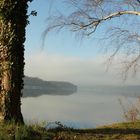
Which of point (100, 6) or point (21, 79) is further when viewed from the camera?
point (100, 6)

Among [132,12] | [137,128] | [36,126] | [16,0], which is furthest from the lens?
[132,12]

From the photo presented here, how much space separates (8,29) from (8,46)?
0.49 metres

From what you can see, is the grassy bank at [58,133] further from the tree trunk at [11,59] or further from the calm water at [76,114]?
the calm water at [76,114]

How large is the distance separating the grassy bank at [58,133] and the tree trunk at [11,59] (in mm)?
762

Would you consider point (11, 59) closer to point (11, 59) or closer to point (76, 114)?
point (11, 59)

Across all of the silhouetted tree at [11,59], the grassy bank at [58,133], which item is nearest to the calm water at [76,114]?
the silhouetted tree at [11,59]

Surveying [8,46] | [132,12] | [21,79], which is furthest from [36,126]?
[132,12]

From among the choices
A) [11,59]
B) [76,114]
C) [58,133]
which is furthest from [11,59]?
[76,114]

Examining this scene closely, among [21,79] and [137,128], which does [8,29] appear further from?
[137,128]

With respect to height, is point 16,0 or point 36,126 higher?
point 16,0

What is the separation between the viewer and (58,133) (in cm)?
1278

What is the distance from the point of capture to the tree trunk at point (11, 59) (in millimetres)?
13812

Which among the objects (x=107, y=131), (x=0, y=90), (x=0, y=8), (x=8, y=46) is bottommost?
(x=107, y=131)

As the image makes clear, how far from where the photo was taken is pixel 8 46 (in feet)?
45.7
